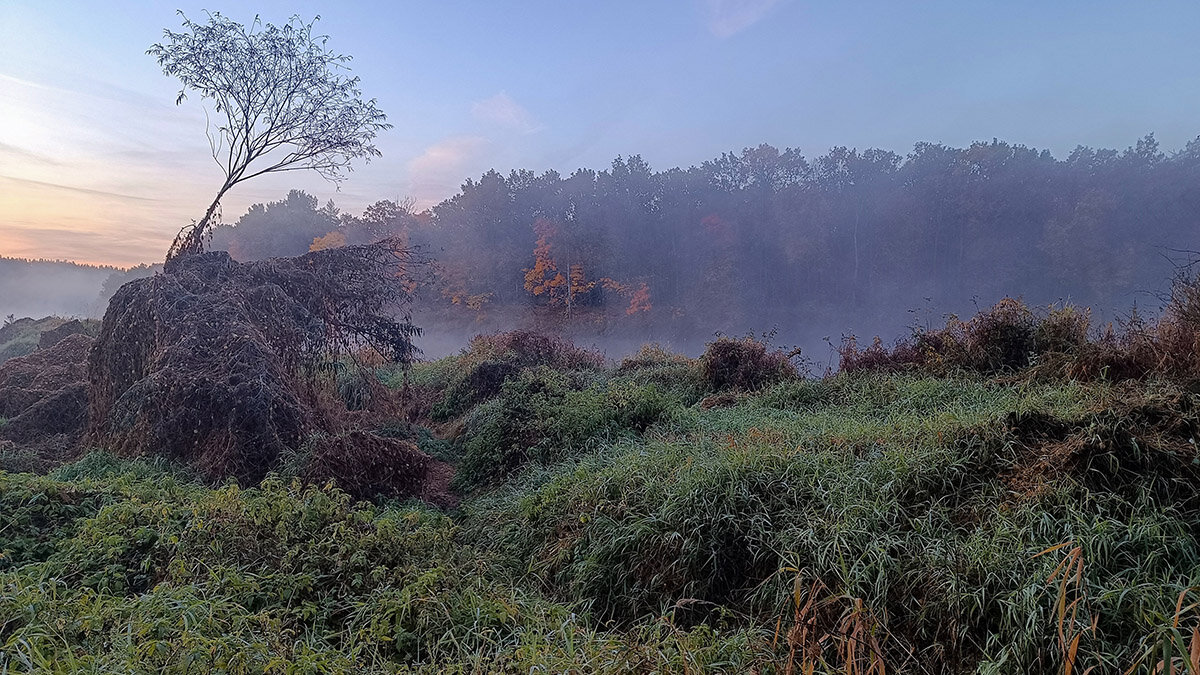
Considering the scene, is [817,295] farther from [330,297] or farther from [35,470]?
[35,470]

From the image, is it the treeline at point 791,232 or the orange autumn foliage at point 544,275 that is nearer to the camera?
the treeline at point 791,232

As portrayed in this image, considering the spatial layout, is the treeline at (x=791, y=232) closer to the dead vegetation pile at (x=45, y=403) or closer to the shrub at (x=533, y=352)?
the shrub at (x=533, y=352)

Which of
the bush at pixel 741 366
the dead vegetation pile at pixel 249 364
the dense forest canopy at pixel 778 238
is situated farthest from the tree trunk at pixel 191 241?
the dense forest canopy at pixel 778 238

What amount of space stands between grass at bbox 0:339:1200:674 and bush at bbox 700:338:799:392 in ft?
16.5

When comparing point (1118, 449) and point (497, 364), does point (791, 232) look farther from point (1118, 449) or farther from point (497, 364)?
point (1118, 449)

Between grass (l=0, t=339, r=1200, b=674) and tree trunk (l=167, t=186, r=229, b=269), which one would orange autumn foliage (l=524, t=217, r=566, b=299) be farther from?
grass (l=0, t=339, r=1200, b=674)

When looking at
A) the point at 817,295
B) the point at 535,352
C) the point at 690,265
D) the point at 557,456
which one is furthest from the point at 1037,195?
the point at 557,456

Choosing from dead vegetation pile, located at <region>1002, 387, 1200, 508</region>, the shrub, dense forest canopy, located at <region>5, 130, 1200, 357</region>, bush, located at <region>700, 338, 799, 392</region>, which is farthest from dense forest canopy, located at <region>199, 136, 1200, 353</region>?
dead vegetation pile, located at <region>1002, 387, 1200, 508</region>

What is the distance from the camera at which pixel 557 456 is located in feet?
21.5

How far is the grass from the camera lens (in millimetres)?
2377

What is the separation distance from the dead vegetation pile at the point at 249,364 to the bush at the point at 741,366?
546 cm

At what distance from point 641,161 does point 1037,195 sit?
1038 inches

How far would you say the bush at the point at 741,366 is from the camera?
10422mm

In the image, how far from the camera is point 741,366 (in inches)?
415
